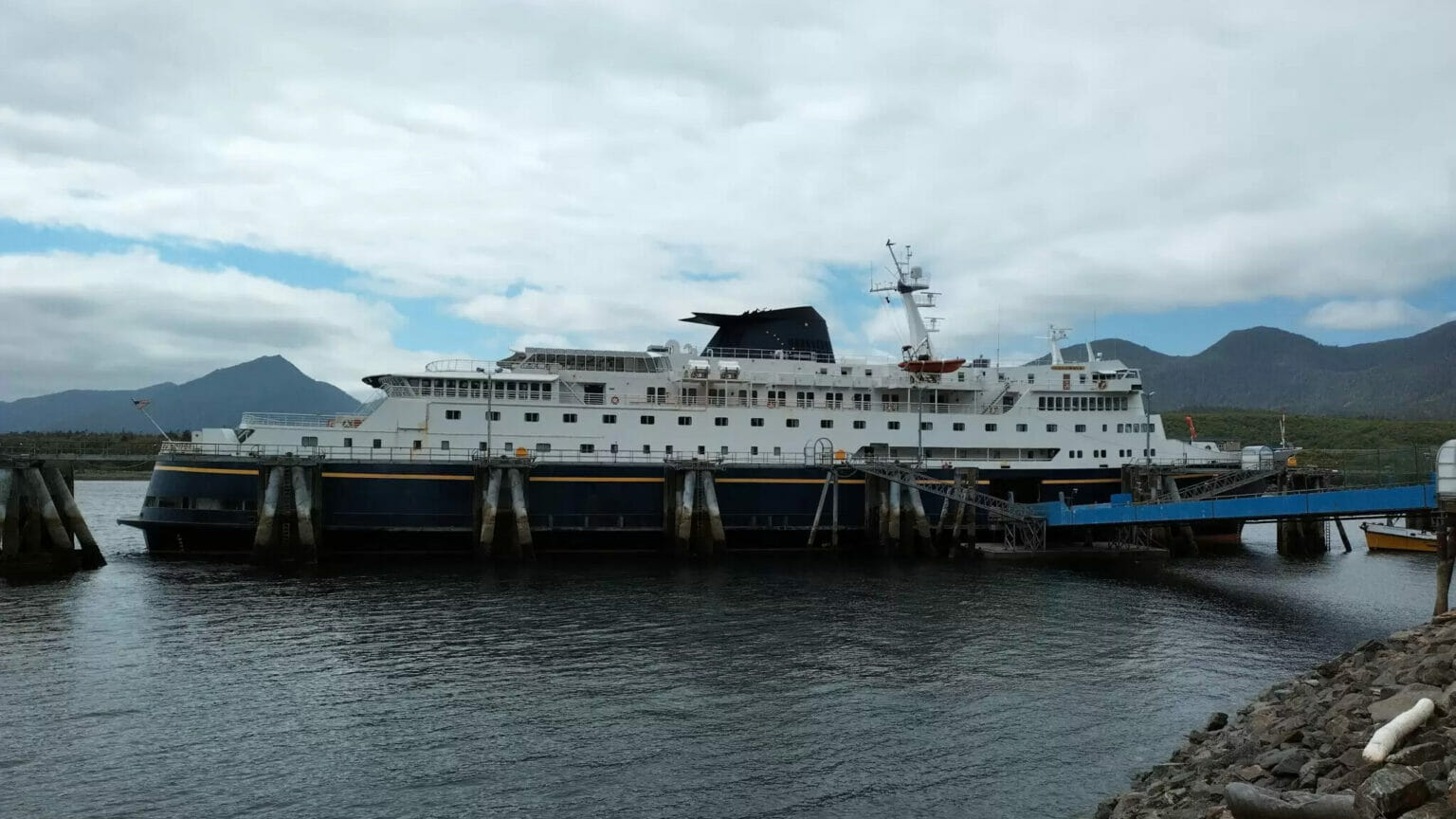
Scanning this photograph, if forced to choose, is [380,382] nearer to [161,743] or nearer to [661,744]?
[161,743]

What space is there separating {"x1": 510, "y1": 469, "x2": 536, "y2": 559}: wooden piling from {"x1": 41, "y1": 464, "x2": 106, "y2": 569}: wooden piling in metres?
13.1

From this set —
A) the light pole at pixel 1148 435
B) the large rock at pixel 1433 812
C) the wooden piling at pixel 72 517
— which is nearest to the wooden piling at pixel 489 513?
the wooden piling at pixel 72 517

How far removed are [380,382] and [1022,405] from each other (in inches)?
1037

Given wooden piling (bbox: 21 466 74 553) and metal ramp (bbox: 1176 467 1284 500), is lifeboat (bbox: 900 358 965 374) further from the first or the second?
wooden piling (bbox: 21 466 74 553)

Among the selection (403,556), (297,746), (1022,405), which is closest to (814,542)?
(1022,405)

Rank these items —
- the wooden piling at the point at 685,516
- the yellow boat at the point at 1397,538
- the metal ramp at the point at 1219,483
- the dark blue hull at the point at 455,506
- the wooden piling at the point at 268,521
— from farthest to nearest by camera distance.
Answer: the yellow boat at the point at 1397,538 < the metal ramp at the point at 1219,483 < the wooden piling at the point at 685,516 < the dark blue hull at the point at 455,506 < the wooden piling at the point at 268,521

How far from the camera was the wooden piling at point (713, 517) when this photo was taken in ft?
115

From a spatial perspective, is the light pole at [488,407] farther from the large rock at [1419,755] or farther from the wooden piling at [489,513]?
the large rock at [1419,755]

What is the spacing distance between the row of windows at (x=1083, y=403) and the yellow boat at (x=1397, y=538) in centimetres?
1119

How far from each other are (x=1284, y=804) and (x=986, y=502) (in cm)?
3080

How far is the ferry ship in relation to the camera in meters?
34.3

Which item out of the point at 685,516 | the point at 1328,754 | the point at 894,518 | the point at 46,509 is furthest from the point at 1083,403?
the point at 46,509

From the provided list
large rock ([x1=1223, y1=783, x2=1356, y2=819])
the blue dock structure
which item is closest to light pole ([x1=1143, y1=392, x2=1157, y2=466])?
the blue dock structure

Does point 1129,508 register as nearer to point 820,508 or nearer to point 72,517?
point 820,508
